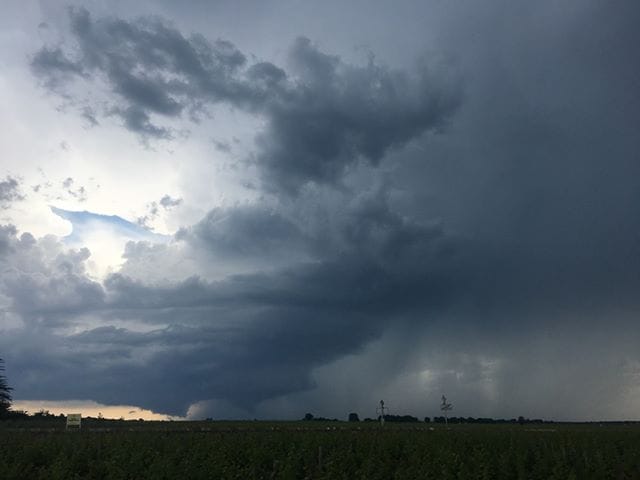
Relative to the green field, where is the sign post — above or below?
above

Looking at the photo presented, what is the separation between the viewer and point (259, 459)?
143 feet

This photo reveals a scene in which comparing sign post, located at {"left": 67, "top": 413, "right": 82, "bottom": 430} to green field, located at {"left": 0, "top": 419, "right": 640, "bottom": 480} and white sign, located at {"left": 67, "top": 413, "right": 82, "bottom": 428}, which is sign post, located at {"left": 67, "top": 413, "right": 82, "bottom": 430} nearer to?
white sign, located at {"left": 67, "top": 413, "right": 82, "bottom": 428}

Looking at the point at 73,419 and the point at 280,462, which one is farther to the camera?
the point at 73,419

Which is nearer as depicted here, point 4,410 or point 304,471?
point 304,471

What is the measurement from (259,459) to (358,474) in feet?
26.9

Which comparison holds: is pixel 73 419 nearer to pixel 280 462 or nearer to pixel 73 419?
pixel 73 419

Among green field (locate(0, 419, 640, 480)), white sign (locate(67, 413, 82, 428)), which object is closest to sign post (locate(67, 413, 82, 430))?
white sign (locate(67, 413, 82, 428))

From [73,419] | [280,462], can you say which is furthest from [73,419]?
[280,462]

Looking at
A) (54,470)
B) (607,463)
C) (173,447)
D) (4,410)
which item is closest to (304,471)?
(173,447)

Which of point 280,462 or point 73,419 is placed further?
point 73,419

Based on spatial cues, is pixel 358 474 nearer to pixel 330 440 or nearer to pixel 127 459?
pixel 127 459

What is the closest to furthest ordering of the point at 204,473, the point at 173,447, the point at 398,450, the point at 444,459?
1. the point at 204,473
2. the point at 444,459
3. the point at 173,447
4. the point at 398,450

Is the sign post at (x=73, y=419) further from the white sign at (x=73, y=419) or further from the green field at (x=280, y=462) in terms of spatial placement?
the green field at (x=280, y=462)

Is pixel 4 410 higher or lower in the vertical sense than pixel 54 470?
higher
